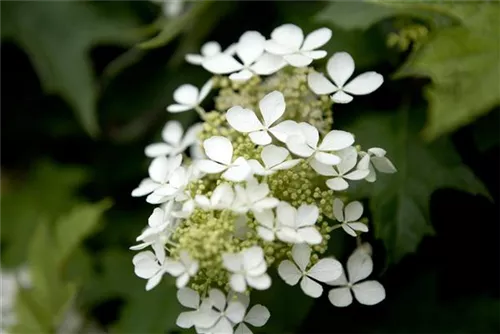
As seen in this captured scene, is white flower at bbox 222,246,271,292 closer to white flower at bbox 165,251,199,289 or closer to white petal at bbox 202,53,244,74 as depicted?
white flower at bbox 165,251,199,289

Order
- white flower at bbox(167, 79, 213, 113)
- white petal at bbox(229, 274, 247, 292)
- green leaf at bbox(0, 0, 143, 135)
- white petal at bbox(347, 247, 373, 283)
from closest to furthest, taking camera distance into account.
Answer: white petal at bbox(229, 274, 247, 292) → white petal at bbox(347, 247, 373, 283) → white flower at bbox(167, 79, 213, 113) → green leaf at bbox(0, 0, 143, 135)

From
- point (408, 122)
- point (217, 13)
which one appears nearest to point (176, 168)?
point (408, 122)

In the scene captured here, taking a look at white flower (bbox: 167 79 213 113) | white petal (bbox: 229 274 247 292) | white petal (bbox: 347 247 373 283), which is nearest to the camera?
white petal (bbox: 229 274 247 292)

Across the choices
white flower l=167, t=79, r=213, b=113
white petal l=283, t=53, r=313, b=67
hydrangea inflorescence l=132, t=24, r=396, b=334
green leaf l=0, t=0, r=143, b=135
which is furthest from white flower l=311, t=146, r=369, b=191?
green leaf l=0, t=0, r=143, b=135

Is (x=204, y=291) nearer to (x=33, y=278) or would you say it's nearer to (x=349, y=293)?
(x=349, y=293)

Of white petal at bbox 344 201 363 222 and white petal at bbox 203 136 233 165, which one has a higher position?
white petal at bbox 203 136 233 165

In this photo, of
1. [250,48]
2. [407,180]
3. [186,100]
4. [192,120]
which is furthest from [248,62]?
[192,120]

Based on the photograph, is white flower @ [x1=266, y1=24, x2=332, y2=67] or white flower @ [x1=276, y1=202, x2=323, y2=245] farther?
white flower @ [x1=266, y1=24, x2=332, y2=67]
